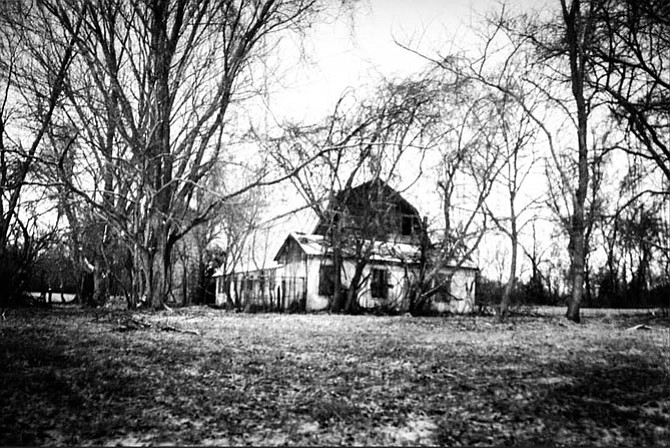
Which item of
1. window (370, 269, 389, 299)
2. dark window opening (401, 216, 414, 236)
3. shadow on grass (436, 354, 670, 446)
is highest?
dark window opening (401, 216, 414, 236)

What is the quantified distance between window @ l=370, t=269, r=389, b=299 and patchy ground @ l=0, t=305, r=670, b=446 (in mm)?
18611

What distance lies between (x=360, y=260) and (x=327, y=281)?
4121mm

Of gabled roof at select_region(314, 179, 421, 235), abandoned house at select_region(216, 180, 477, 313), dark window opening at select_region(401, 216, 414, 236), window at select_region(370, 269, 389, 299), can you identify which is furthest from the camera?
dark window opening at select_region(401, 216, 414, 236)

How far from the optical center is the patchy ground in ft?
14.2

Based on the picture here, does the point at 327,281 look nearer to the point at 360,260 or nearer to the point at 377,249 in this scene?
the point at 377,249

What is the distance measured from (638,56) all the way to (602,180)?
20618 mm

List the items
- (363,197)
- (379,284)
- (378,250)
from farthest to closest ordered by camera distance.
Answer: (379,284)
(378,250)
(363,197)

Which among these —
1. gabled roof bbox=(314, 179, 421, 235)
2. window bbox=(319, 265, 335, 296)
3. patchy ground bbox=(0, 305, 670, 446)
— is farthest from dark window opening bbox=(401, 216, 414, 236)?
patchy ground bbox=(0, 305, 670, 446)

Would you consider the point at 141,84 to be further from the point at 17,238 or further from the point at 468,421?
the point at 468,421

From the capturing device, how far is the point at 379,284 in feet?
90.7

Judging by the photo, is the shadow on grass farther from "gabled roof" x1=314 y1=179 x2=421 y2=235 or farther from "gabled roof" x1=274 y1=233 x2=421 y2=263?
"gabled roof" x1=274 y1=233 x2=421 y2=263

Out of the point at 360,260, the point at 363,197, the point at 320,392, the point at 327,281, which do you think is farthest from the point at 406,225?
the point at 320,392

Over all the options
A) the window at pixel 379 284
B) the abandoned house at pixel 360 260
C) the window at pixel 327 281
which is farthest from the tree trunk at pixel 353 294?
the window at pixel 379 284

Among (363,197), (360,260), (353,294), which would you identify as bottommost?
(353,294)
